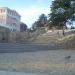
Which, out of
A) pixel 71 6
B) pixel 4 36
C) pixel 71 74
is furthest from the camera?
pixel 4 36

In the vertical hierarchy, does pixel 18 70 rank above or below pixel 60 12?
below

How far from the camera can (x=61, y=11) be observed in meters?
39.5

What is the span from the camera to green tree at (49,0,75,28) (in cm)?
3881

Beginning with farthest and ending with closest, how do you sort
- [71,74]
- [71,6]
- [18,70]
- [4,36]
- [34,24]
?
[34,24]
[4,36]
[71,6]
[18,70]
[71,74]

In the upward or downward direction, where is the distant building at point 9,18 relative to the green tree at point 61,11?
upward

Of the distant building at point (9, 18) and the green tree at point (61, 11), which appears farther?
the distant building at point (9, 18)

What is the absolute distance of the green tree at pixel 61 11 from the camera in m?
38.8

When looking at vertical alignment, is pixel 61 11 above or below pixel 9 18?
below

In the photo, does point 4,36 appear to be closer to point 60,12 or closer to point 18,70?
point 60,12

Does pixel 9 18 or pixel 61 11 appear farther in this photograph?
pixel 9 18

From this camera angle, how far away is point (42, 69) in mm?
17016

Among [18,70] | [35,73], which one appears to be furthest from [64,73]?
[18,70]

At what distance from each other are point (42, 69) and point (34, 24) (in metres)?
108

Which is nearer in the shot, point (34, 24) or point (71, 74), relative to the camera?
point (71, 74)
